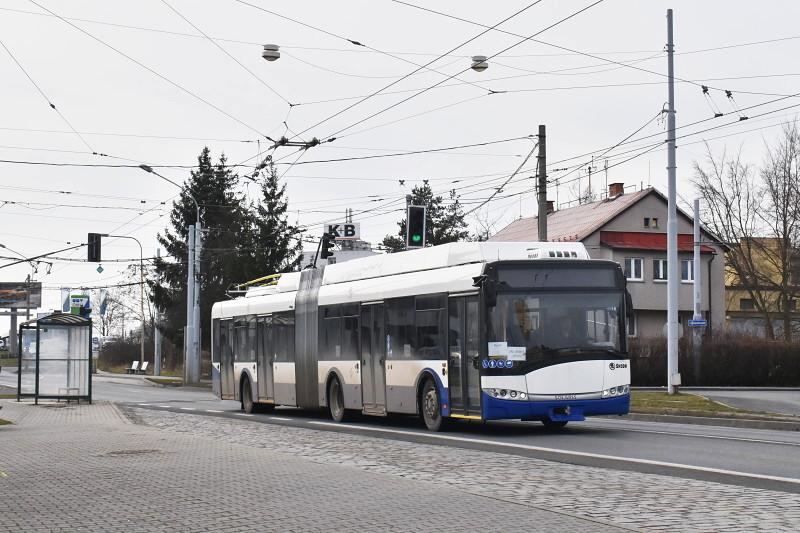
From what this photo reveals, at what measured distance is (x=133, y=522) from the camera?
9562 millimetres

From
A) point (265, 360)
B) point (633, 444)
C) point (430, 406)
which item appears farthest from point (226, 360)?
point (633, 444)

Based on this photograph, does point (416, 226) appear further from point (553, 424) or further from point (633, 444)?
point (633, 444)

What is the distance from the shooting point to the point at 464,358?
19375 mm

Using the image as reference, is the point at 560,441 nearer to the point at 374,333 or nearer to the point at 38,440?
the point at 374,333

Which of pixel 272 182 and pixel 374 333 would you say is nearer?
pixel 374 333

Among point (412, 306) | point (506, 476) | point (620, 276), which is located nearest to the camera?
point (506, 476)

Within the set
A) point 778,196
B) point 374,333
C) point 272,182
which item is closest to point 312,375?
point 374,333

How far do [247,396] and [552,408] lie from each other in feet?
39.8

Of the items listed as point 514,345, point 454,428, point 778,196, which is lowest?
point 454,428

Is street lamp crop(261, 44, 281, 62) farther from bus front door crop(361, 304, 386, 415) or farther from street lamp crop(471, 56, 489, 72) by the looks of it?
bus front door crop(361, 304, 386, 415)

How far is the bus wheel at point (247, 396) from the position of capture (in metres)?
29.1

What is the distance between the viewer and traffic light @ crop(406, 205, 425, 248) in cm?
2895

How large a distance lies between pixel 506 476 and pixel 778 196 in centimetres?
4864

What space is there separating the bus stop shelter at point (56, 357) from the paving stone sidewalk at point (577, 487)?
13.8 meters
